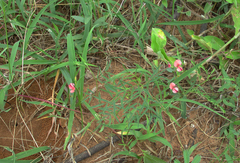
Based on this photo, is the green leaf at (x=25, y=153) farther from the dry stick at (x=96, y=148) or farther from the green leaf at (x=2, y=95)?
the green leaf at (x=2, y=95)

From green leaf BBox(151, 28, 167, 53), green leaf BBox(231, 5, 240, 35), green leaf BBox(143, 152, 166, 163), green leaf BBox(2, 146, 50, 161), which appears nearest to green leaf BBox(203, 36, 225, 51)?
green leaf BBox(231, 5, 240, 35)

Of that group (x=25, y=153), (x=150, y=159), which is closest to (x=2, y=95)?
(x=25, y=153)

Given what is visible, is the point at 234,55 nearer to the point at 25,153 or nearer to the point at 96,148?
the point at 96,148

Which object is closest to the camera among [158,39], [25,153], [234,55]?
[25,153]

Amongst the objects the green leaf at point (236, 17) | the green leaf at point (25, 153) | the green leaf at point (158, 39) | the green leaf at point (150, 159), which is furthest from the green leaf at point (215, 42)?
the green leaf at point (25, 153)

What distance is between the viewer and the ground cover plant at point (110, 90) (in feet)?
4.84

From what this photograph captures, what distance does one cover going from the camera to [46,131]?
1.55 meters

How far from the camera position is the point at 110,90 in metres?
1.60

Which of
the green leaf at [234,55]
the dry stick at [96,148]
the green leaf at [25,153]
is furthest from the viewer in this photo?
the green leaf at [234,55]

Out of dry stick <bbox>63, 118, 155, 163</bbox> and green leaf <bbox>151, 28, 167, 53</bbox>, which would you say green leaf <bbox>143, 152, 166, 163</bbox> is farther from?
green leaf <bbox>151, 28, 167, 53</bbox>

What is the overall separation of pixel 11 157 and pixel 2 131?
0.26 metres

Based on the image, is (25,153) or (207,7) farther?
(207,7)

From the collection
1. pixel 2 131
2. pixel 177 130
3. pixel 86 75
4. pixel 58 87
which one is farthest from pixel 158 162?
pixel 2 131

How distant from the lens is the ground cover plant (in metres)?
1.48
